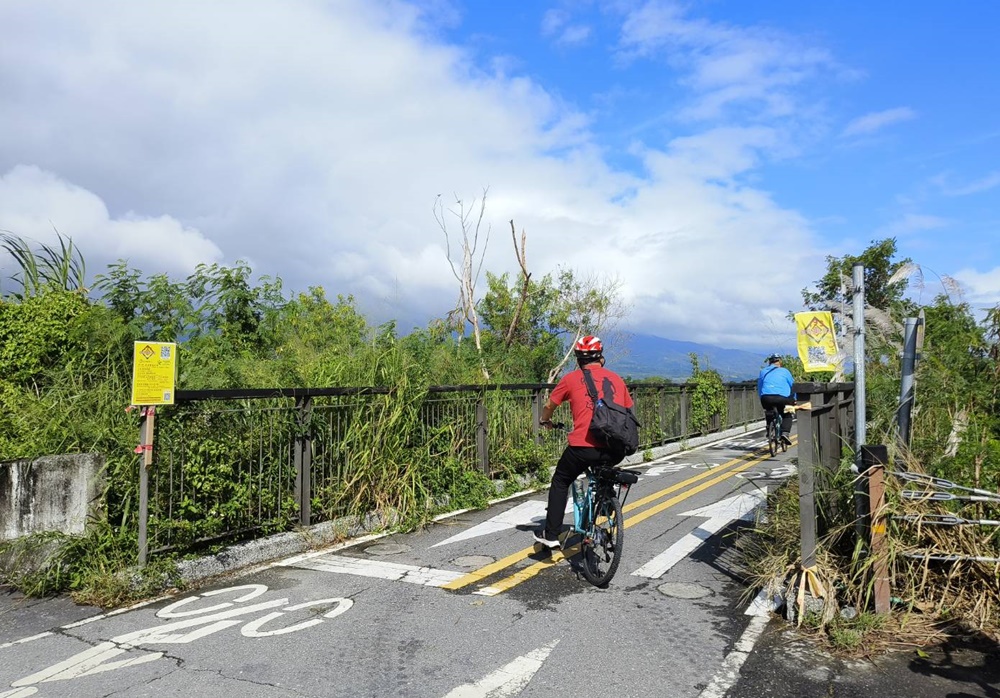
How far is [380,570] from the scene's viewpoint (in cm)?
600

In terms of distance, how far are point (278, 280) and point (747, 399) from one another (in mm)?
16272

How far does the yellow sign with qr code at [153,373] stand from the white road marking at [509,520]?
296 cm

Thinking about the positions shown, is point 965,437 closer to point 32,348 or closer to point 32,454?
point 32,454

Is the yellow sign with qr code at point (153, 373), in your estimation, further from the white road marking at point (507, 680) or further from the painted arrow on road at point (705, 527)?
the painted arrow on road at point (705, 527)

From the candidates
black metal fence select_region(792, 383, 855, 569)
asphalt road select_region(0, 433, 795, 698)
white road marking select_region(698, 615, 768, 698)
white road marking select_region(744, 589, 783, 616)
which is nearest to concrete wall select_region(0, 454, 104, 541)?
asphalt road select_region(0, 433, 795, 698)

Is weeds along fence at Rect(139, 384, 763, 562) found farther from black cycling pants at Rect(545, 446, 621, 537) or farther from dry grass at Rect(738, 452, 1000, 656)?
dry grass at Rect(738, 452, 1000, 656)

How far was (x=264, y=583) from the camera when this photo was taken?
5.68m

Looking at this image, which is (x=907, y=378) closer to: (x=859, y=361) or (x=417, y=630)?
(x=859, y=361)

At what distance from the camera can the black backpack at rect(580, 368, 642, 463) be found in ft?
17.9

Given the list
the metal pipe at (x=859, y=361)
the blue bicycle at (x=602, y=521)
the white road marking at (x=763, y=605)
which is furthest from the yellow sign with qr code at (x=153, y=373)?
the metal pipe at (x=859, y=361)

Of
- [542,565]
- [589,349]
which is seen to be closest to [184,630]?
[542,565]

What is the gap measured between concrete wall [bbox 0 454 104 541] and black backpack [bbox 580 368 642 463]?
13.4ft

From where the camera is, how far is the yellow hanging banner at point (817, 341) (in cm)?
598

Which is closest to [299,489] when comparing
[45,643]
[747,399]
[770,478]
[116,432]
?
[116,432]
